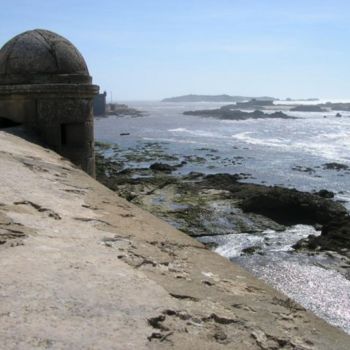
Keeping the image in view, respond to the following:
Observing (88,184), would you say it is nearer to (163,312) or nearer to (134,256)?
(134,256)

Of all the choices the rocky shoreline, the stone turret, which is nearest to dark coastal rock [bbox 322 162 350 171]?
the rocky shoreline

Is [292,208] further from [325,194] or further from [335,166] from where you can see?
[335,166]

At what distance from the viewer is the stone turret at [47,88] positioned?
6.75 m

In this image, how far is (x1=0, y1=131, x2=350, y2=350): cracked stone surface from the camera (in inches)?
82.1

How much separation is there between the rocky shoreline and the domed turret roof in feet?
31.3

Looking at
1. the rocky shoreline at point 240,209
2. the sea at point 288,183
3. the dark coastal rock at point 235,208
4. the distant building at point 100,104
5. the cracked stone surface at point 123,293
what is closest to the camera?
the cracked stone surface at point 123,293

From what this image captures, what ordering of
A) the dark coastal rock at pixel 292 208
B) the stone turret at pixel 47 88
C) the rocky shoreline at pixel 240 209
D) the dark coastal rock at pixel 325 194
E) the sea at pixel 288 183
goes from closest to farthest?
the stone turret at pixel 47 88 < the sea at pixel 288 183 < the rocky shoreline at pixel 240 209 < the dark coastal rock at pixel 292 208 < the dark coastal rock at pixel 325 194

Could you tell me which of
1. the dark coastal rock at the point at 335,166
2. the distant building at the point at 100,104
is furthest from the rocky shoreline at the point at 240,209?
the distant building at the point at 100,104

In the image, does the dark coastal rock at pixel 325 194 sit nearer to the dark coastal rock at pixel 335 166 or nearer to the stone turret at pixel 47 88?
the dark coastal rock at pixel 335 166

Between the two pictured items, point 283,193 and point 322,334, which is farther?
point 283,193

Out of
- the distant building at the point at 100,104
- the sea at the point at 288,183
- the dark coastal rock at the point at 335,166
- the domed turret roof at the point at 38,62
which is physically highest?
the domed turret roof at the point at 38,62

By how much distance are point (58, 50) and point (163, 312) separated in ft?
17.8

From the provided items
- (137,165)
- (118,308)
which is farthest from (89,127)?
(137,165)

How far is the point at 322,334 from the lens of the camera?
245 cm
